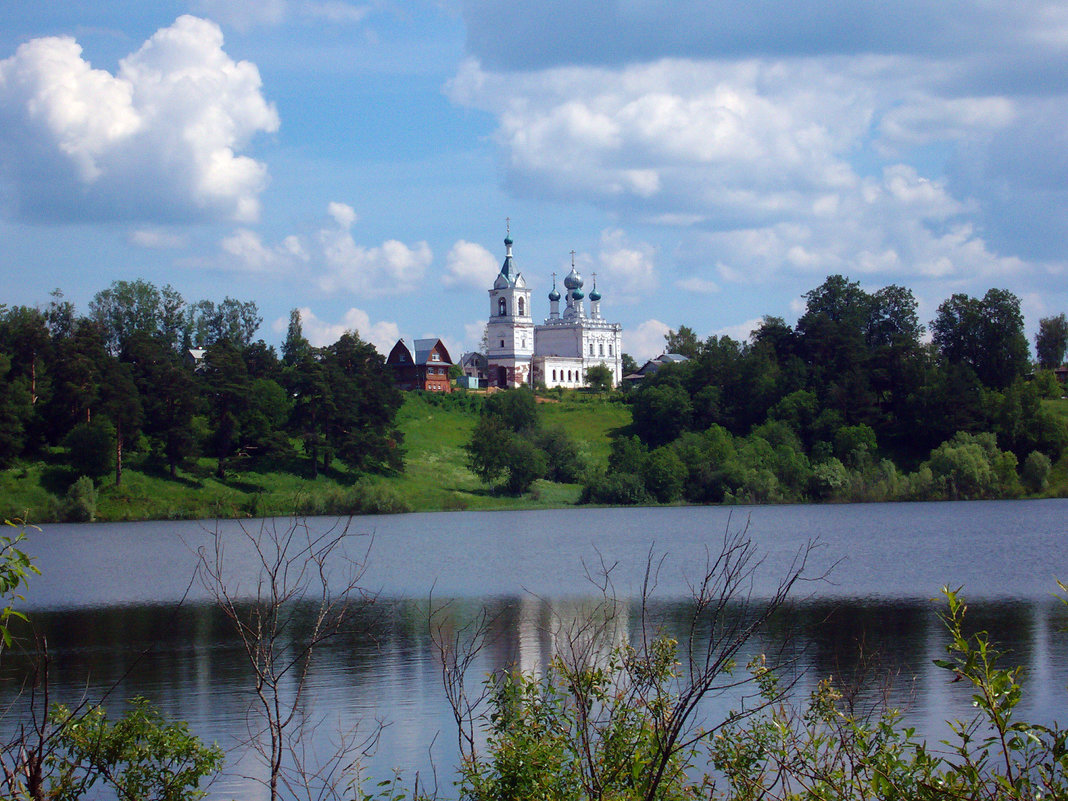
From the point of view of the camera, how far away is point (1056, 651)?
1834 cm

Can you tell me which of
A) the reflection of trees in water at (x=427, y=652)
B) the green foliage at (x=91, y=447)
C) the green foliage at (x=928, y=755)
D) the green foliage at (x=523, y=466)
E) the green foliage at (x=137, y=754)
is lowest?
the reflection of trees in water at (x=427, y=652)

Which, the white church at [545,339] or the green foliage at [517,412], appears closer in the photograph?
the green foliage at [517,412]

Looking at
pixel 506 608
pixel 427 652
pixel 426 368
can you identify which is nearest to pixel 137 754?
pixel 427 652

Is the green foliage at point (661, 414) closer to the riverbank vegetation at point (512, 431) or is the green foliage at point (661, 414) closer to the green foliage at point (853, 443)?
the riverbank vegetation at point (512, 431)

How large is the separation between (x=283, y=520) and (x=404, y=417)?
32.1 metres

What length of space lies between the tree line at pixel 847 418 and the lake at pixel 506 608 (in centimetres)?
1270

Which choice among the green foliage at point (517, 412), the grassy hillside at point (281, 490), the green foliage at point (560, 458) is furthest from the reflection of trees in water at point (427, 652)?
the green foliage at point (517, 412)

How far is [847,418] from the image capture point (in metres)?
76.3

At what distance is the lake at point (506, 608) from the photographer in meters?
15.1

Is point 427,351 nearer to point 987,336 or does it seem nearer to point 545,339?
point 545,339

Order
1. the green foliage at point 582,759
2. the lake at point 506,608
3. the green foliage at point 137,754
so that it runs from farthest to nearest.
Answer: the lake at point 506,608 < the green foliage at point 137,754 < the green foliage at point 582,759

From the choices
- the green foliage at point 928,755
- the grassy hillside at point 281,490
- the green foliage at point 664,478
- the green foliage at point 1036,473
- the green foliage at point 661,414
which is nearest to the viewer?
the green foliage at point 928,755

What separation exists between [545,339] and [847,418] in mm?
60820

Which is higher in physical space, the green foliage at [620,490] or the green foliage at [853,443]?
the green foliage at [853,443]
